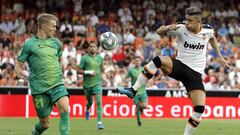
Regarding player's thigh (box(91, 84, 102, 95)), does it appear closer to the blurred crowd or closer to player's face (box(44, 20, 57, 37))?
the blurred crowd

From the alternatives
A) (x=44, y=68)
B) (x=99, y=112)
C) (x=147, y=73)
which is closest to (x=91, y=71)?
(x=99, y=112)

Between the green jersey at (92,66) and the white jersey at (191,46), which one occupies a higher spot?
the white jersey at (191,46)

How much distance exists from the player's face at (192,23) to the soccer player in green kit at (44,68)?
2.46 meters

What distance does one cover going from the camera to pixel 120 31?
107ft

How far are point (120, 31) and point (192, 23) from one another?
18896 millimetres

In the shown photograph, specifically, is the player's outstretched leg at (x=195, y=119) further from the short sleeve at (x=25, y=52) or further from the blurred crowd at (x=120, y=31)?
the blurred crowd at (x=120, y=31)

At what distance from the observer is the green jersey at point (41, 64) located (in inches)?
514

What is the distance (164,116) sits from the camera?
27531mm

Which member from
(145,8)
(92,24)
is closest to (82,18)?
(92,24)

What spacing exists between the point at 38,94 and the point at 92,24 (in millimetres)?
19883

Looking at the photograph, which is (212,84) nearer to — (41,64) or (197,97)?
(197,97)

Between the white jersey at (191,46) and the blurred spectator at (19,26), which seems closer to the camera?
the white jersey at (191,46)

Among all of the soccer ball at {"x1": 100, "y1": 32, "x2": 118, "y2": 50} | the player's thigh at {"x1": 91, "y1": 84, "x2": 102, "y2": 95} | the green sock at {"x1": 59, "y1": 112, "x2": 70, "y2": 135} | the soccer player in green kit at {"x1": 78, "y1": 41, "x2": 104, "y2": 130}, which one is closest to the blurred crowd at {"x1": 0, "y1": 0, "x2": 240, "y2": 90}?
the soccer player in green kit at {"x1": 78, "y1": 41, "x2": 104, "y2": 130}

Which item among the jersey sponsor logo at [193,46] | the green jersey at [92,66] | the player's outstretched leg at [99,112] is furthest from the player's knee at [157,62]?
the green jersey at [92,66]
